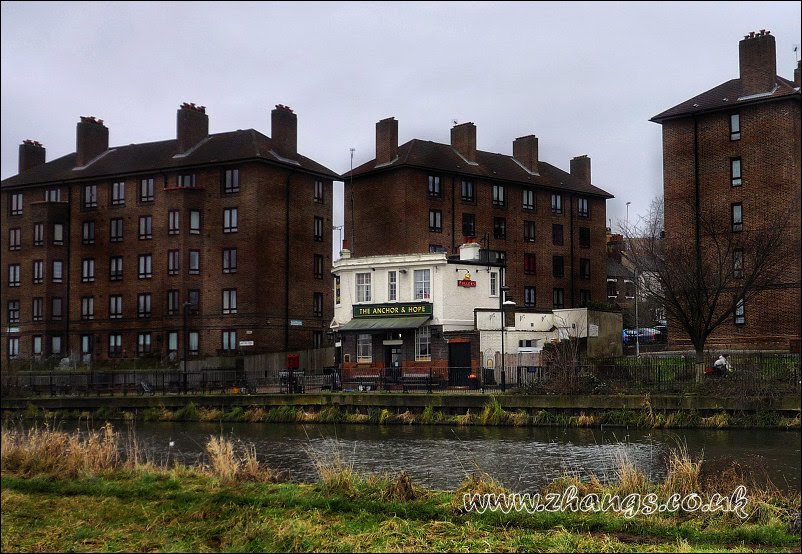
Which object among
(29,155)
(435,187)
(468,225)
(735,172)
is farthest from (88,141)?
(735,172)

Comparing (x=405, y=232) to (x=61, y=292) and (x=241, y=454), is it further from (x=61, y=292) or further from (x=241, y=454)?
(x=241, y=454)

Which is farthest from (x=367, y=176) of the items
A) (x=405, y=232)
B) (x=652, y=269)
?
(x=652, y=269)

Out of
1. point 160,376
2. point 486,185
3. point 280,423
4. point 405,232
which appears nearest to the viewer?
point 280,423

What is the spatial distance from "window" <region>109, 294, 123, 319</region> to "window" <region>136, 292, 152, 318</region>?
1.63 metres

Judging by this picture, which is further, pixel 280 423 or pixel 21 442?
pixel 280 423

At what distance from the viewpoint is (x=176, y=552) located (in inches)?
428

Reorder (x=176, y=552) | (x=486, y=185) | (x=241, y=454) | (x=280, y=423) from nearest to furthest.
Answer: (x=176, y=552) → (x=241, y=454) → (x=280, y=423) → (x=486, y=185)

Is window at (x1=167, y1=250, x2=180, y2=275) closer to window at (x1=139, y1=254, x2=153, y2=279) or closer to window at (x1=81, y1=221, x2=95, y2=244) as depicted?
window at (x1=139, y1=254, x2=153, y2=279)

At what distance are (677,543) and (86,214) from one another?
66.1 m

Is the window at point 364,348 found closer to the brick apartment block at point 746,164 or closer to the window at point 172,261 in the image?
the brick apartment block at point 746,164

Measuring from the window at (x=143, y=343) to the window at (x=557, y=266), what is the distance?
34572 mm

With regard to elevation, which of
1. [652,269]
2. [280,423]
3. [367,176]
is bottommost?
[280,423]

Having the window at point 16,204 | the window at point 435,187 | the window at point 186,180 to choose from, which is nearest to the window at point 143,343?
the window at point 186,180

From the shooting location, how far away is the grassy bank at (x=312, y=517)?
1141cm
